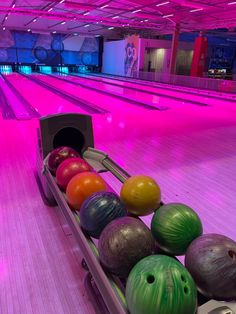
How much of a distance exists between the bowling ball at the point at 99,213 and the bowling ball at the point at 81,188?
0.49 feet

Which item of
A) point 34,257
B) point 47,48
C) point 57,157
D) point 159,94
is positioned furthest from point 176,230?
point 47,48

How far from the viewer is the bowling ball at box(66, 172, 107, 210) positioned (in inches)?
61.9

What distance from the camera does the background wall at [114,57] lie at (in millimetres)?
15462

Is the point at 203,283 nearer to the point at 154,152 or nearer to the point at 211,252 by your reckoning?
the point at 211,252

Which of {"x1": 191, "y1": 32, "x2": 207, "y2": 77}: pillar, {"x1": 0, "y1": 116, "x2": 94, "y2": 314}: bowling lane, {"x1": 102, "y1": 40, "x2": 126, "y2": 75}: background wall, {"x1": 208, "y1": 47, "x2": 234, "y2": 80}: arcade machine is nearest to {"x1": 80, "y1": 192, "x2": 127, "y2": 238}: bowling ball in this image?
{"x1": 0, "y1": 116, "x2": 94, "y2": 314}: bowling lane

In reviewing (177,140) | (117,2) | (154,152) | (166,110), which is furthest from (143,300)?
(117,2)

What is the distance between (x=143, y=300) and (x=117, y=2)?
10.1 m

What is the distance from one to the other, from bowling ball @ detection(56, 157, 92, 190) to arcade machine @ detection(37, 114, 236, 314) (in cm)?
5

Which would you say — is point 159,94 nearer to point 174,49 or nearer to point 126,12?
point 126,12

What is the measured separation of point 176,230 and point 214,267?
238mm

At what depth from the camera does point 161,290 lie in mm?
893

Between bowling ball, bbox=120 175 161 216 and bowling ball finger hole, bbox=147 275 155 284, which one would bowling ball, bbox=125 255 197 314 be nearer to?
bowling ball finger hole, bbox=147 275 155 284

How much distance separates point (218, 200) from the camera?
221 centimetres

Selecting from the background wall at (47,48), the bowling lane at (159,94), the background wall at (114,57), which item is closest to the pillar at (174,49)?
the bowling lane at (159,94)
